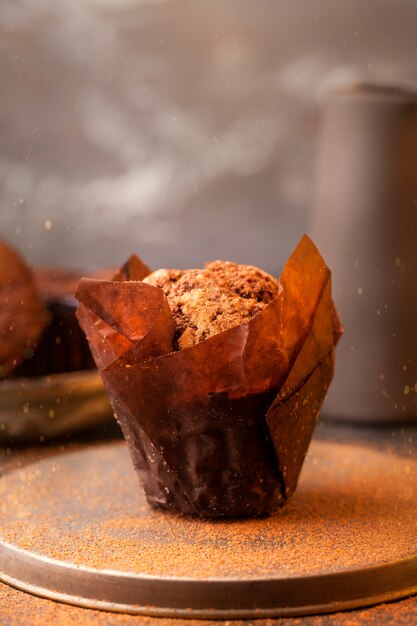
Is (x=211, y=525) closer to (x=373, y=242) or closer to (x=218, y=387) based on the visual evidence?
(x=218, y=387)

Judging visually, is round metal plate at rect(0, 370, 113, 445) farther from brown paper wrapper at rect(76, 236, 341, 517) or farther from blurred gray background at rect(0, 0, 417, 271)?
brown paper wrapper at rect(76, 236, 341, 517)

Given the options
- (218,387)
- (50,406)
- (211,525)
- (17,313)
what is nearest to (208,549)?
(211,525)

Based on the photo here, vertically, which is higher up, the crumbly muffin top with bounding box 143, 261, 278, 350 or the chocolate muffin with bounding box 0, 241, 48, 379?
the crumbly muffin top with bounding box 143, 261, 278, 350

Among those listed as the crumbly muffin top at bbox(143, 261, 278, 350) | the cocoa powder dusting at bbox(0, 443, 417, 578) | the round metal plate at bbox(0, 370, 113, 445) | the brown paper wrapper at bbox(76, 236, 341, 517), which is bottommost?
the round metal plate at bbox(0, 370, 113, 445)

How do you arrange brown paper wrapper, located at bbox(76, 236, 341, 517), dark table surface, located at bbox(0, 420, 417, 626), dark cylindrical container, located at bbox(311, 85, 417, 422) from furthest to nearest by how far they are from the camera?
dark cylindrical container, located at bbox(311, 85, 417, 422) → brown paper wrapper, located at bbox(76, 236, 341, 517) → dark table surface, located at bbox(0, 420, 417, 626)

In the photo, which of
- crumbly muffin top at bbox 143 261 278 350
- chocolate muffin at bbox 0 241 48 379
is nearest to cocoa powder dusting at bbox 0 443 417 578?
crumbly muffin top at bbox 143 261 278 350

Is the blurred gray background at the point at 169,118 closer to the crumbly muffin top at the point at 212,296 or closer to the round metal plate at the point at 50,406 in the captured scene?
the round metal plate at the point at 50,406
